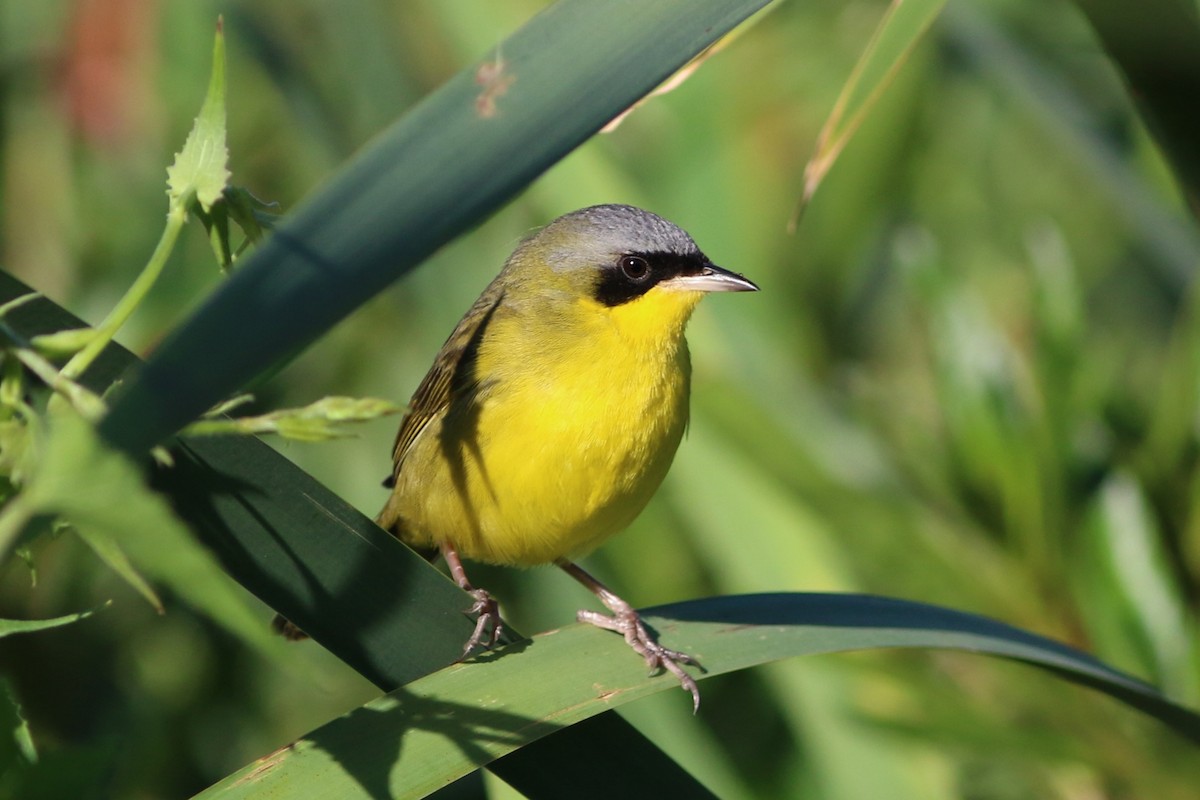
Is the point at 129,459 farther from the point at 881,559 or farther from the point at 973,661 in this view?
the point at 973,661

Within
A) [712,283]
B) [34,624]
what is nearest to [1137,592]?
[712,283]

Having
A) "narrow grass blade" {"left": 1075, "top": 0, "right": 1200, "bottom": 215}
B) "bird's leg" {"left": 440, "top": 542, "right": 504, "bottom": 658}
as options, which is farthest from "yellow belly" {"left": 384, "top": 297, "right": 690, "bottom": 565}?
"narrow grass blade" {"left": 1075, "top": 0, "right": 1200, "bottom": 215}

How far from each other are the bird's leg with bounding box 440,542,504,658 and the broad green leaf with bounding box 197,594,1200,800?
0.16 feet

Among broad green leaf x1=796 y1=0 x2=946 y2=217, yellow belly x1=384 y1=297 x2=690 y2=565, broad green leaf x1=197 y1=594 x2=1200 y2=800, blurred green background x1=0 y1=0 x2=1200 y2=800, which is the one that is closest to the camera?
broad green leaf x1=197 y1=594 x2=1200 y2=800

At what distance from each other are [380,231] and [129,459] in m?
0.30

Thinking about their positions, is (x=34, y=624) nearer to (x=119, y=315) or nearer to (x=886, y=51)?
(x=119, y=315)

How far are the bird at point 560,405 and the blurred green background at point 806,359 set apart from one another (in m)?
0.45

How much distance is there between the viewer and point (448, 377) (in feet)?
8.86

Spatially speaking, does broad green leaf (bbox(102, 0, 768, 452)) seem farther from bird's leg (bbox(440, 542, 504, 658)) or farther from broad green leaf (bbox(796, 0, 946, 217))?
bird's leg (bbox(440, 542, 504, 658))

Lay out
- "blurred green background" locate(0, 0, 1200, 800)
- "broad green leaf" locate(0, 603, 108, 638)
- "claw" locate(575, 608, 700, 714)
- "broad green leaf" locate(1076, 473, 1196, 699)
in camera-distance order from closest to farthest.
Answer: "broad green leaf" locate(0, 603, 108, 638) → "claw" locate(575, 608, 700, 714) → "broad green leaf" locate(1076, 473, 1196, 699) → "blurred green background" locate(0, 0, 1200, 800)

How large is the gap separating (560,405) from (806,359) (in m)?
2.02

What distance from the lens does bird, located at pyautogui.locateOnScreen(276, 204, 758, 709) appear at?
7.76ft

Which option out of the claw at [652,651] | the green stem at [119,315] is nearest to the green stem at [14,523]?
the green stem at [119,315]

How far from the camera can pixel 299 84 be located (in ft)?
11.9
